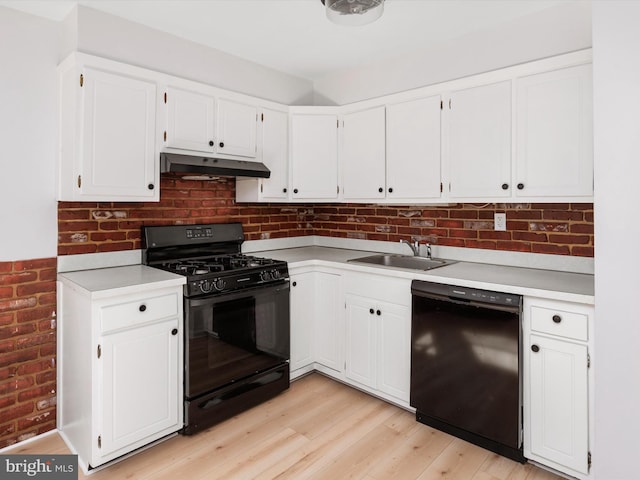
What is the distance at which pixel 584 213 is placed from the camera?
2438 millimetres

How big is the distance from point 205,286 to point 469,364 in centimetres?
160

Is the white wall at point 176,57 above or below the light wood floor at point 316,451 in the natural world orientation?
above

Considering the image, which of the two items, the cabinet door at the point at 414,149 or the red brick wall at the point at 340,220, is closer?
the red brick wall at the point at 340,220

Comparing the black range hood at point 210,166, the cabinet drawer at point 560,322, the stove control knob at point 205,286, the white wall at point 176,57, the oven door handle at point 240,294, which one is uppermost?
the white wall at point 176,57

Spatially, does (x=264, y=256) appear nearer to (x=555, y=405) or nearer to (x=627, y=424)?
(x=555, y=405)

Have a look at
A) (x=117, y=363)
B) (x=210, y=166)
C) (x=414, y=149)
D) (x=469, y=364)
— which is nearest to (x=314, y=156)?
(x=414, y=149)

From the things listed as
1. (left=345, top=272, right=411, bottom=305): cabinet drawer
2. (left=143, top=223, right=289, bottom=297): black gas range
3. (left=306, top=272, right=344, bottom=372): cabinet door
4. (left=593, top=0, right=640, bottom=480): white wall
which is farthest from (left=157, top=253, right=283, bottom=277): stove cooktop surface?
(left=593, top=0, right=640, bottom=480): white wall

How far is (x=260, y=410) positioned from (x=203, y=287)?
978 mm

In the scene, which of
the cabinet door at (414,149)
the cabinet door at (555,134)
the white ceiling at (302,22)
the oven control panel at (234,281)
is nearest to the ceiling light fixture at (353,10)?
the white ceiling at (302,22)

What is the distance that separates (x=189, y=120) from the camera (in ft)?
8.84

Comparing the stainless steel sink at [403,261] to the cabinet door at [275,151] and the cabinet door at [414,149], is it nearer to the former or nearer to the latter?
the cabinet door at [414,149]

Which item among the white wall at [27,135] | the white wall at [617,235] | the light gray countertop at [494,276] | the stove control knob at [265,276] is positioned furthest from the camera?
the stove control knob at [265,276]

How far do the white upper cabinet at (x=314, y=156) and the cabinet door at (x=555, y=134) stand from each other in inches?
57.9

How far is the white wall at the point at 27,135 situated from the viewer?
228cm
